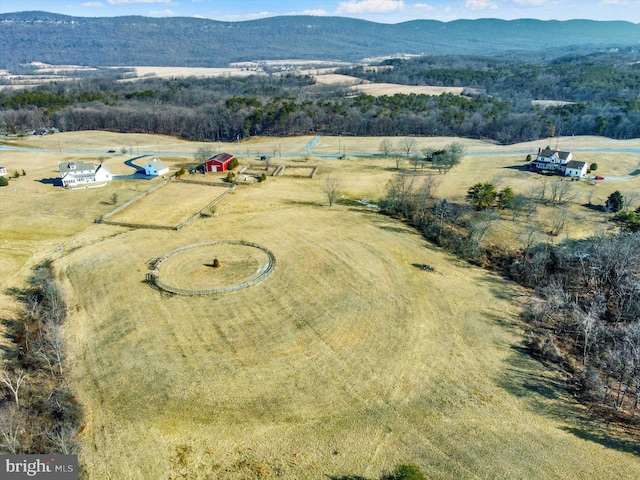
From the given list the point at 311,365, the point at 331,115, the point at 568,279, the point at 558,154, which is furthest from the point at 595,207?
the point at 331,115

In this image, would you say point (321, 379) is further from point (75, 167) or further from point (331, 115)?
point (331, 115)

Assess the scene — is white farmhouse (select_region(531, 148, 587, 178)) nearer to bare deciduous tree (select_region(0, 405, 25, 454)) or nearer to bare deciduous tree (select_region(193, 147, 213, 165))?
bare deciduous tree (select_region(193, 147, 213, 165))

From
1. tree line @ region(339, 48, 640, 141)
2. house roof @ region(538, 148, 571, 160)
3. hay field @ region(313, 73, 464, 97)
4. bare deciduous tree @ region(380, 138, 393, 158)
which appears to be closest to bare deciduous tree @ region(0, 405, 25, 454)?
bare deciduous tree @ region(380, 138, 393, 158)

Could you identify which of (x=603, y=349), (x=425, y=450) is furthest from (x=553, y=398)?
(x=425, y=450)

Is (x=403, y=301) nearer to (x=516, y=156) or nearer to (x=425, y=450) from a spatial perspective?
(x=425, y=450)

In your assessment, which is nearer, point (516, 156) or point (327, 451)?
point (327, 451)

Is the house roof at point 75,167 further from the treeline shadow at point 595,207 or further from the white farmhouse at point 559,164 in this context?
the white farmhouse at point 559,164
